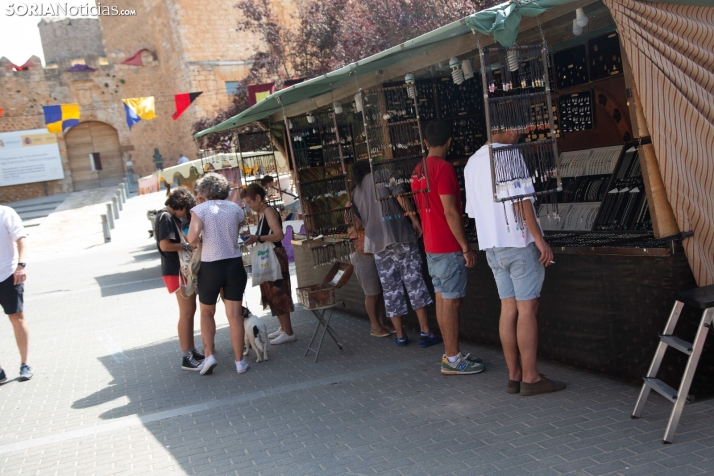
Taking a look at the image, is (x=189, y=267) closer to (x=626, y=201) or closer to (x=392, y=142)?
(x=392, y=142)

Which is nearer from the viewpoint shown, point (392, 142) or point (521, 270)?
point (521, 270)

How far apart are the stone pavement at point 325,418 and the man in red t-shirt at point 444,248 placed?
17 centimetres

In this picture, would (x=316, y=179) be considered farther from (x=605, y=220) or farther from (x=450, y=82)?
(x=605, y=220)

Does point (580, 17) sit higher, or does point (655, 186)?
point (580, 17)

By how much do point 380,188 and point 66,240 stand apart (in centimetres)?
1999

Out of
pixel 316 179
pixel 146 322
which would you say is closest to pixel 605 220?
pixel 316 179

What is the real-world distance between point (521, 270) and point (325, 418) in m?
1.63

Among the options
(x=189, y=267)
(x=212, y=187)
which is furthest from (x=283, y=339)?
(x=212, y=187)

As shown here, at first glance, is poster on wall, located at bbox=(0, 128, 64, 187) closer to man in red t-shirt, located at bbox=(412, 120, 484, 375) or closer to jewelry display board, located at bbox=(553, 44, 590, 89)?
jewelry display board, located at bbox=(553, 44, 590, 89)

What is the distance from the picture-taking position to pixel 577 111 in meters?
6.60

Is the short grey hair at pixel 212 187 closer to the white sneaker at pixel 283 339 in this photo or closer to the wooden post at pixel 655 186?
the white sneaker at pixel 283 339

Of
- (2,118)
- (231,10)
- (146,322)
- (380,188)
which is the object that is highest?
(231,10)

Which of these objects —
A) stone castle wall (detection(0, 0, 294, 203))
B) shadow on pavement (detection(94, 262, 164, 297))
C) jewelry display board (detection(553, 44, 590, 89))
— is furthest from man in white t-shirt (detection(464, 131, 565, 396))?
stone castle wall (detection(0, 0, 294, 203))

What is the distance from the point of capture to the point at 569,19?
5000 millimetres
